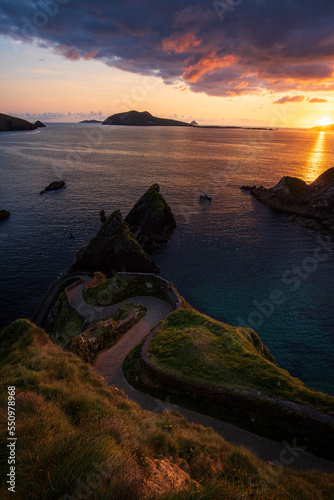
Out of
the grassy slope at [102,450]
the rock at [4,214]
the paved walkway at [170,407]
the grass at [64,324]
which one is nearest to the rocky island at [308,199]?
the paved walkway at [170,407]

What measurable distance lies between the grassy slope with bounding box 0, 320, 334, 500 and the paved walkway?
2.08 metres

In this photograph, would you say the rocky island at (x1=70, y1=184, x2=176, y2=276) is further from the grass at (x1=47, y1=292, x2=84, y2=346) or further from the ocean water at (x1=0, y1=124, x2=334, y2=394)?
the grass at (x1=47, y1=292, x2=84, y2=346)

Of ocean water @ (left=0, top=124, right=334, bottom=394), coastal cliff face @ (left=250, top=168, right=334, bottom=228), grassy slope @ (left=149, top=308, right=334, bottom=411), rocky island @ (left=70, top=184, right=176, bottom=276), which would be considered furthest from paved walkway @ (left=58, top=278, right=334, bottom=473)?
coastal cliff face @ (left=250, top=168, right=334, bottom=228)

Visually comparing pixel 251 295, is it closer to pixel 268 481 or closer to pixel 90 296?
pixel 90 296

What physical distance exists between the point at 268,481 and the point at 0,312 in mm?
33780

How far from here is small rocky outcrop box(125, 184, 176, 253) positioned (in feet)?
169

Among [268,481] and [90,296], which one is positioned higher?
[268,481]

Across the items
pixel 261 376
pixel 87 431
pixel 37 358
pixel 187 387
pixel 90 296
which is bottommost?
pixel 90 296

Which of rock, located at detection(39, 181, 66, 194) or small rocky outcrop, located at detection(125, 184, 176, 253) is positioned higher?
rock, located at detection(39, 181, 66, 194)

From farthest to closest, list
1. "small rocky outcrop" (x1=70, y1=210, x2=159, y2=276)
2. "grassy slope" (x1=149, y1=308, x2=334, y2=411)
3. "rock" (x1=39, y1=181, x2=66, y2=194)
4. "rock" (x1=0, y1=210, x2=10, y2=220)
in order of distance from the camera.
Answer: "rock" (x1=39, y1=181, x2=66, y2=194) → "rock" (x1=0, y1=210, x2=10, y2=220) → "small rocky outcrop" (x1=70, y1=210, x2=159, y2=276) → "grassy slope" (x1=149, y1=308, x2=334, y2=411)

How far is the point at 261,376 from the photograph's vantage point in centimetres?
1575

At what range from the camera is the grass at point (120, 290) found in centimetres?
3009

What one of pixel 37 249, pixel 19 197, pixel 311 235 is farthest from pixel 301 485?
pixel 19 197

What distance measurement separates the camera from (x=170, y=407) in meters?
15.8
